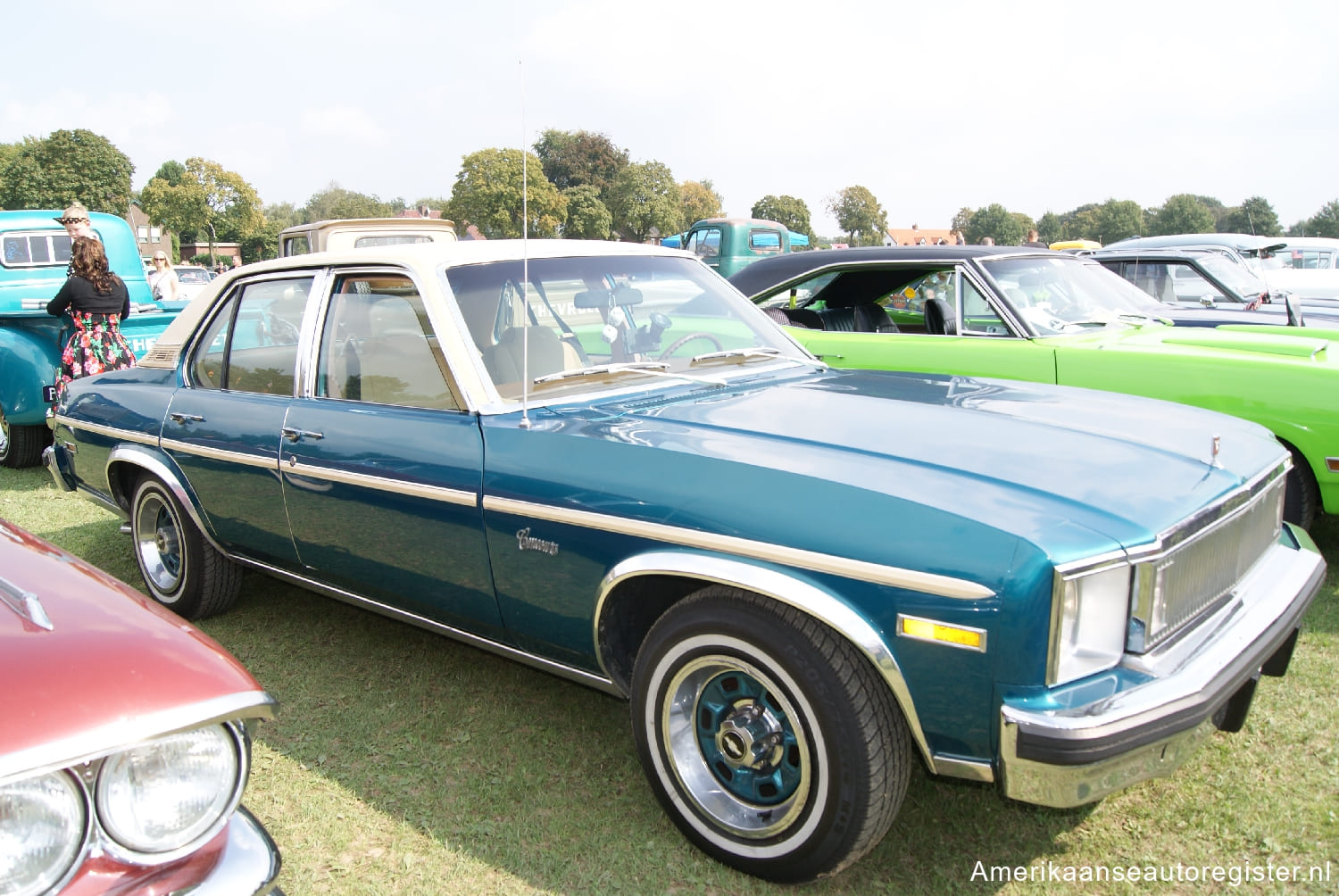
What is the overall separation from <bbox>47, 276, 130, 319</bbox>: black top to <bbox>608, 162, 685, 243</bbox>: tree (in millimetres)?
62921

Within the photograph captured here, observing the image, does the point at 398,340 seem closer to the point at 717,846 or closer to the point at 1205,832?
the point at 717,846

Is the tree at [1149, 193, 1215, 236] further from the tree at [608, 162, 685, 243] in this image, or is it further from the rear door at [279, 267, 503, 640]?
the rear door at [279, 267, 503, 640]

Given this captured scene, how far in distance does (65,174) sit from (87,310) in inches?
2644

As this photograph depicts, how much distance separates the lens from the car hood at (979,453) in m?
1.99

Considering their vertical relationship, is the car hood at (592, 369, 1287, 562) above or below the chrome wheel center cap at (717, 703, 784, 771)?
above

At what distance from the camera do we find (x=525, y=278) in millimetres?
3047

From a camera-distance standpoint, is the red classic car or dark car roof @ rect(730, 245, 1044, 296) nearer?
the red classic car

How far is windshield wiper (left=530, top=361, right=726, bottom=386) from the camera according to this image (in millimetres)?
2998

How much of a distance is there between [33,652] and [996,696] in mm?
1716

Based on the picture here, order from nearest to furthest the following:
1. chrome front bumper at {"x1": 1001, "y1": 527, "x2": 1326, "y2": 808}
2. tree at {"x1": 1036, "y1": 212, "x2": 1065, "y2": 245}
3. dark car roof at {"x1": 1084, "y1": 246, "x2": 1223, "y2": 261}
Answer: chrome front bumper at {"x1": 1001, "y1": 527, "x2": 1326, "y2": 808}
dark car roof at {"x1": 1084, "y1": 246, "x2": 1223, "y2": 261}
tree at {"x1": 1036, "y1": 212, "x2": 1065, "y2": 245}

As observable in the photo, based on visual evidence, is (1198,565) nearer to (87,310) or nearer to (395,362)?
(395,362)

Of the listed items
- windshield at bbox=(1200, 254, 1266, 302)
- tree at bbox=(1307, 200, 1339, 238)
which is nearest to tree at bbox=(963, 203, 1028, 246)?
tree at bbox=(1307, 200, 1339, 238)

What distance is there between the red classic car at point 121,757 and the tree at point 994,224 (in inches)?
3592

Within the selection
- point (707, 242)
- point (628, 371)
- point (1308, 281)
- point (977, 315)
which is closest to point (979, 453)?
point (628, 371)
